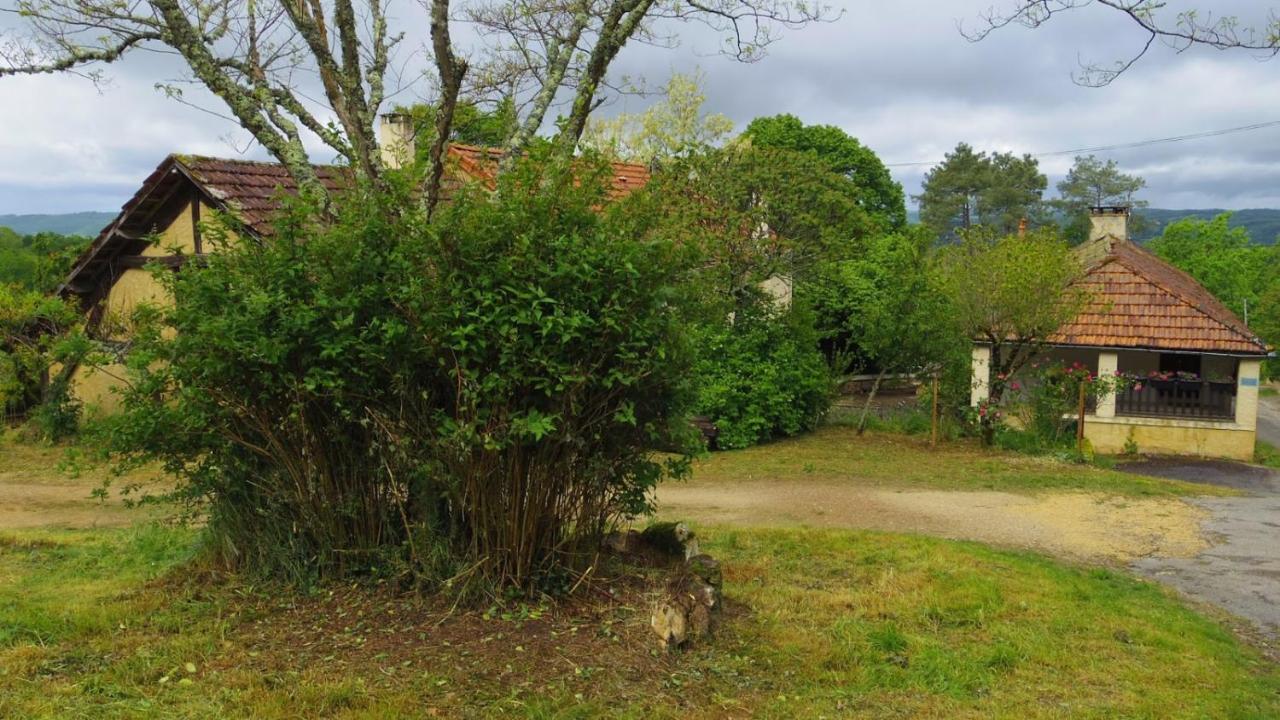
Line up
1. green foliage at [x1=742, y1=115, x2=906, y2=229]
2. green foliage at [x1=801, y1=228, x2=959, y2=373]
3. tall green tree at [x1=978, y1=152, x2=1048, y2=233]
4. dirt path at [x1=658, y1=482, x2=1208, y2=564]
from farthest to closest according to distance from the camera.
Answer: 1. tall green tree at [x1=978, y1=152, x2=1048, y2=233]
2. green foliage at [x1=742, y1=115, x2=906, y2=229]
3. green foliage at [x1=801, y1=228, x2=959, y2=373]
4. dirt path at [x1=658, y1=482, x2=1208, y2=564]

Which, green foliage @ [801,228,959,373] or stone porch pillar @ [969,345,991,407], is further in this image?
stone porch pillar @ [969,345,991,407]

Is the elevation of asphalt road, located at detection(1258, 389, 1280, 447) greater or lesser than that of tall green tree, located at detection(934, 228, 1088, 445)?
lesser

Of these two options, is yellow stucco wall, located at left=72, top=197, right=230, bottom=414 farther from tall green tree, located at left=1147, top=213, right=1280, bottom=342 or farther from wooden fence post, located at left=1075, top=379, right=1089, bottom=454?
tall green tree, located at left=1147, top=213, right=1280, bottom=342

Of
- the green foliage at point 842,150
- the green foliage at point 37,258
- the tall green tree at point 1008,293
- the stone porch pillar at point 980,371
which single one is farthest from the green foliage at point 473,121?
the green foliage at point 842,150

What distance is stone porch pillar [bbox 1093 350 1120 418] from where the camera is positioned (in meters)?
20.3

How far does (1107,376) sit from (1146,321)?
3.82 meters

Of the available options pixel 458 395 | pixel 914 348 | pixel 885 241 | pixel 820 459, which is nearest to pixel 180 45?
pixel 458 395

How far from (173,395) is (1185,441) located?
67.6 feet

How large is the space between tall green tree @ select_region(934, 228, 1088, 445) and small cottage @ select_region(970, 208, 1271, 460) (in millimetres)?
1027

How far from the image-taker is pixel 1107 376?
19359 mm

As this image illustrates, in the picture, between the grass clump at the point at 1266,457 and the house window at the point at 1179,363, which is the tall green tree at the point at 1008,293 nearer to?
the grass clump at the point at 1266,457

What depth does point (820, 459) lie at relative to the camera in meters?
16.0

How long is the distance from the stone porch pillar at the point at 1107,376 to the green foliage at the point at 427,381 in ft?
54.1

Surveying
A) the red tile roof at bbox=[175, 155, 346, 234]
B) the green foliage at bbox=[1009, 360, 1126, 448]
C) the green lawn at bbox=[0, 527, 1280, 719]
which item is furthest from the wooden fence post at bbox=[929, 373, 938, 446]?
the red tile roof at bbox=[175, 155, 346, 234]
